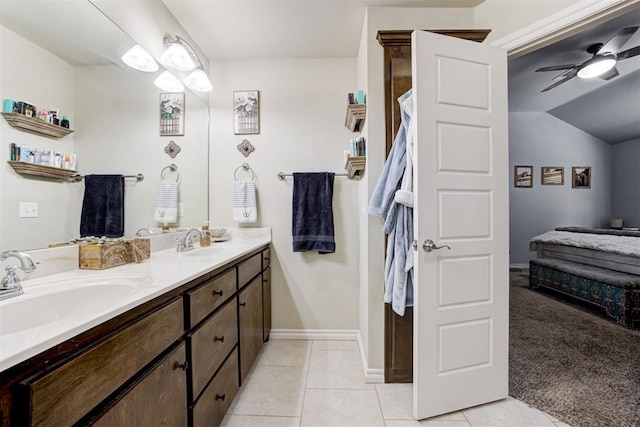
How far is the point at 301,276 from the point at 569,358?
216cm

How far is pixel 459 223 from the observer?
4.90ft

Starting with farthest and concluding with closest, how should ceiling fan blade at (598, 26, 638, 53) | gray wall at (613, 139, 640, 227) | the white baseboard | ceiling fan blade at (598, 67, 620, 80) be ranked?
gray wall at (613, 139, 640, 227), ceiling fan blade at (598, 67, 620, 80), the white baseboard, ceiling fan blade at (598, 26, 638, 53)

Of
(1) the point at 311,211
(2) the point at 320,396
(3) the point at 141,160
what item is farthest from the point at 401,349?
(3) the point at 141,160

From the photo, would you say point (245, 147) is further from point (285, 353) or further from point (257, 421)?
point (257, 421)

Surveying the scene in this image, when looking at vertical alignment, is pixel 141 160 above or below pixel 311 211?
above

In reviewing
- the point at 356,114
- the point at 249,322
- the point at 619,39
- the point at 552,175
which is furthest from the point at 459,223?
the point at 552,175

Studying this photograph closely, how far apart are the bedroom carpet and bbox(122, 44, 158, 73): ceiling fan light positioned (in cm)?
304

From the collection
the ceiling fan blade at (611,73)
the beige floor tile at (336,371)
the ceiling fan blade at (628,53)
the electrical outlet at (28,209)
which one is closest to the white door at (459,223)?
the beige floor tile at (336,371)

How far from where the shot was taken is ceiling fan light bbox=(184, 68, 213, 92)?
6.91 feet

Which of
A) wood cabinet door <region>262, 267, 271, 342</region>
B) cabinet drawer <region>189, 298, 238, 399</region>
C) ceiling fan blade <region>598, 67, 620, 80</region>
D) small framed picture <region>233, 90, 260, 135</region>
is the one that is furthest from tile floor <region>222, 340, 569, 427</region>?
ceiling fan blade <region>598, 67, 620, 80</region>

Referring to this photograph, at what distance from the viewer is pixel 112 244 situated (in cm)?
128

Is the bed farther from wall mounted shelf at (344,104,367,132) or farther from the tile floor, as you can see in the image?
wall mounted shelf at (344,104,367,132)

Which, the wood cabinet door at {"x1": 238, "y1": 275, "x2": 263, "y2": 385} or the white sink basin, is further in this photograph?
the wood cabinet door at {"x1": 238, "y1": 275, "x2": 263, "y2": 385}

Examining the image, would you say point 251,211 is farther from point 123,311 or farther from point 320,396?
point 123,311
